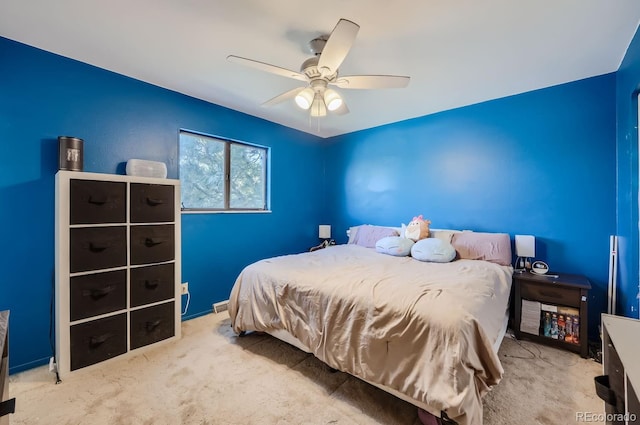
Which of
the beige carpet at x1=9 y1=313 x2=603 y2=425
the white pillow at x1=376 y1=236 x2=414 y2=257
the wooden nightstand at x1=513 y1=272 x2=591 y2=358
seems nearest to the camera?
A: the beige carpet at x1=9 y1=313 x2=603 y2=425

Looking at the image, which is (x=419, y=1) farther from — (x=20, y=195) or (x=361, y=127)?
(x=20, y=195)

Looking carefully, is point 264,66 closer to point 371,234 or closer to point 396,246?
point 396,246

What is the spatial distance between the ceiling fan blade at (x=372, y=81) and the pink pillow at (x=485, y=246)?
1.77m

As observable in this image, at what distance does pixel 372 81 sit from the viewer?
6.23 feet

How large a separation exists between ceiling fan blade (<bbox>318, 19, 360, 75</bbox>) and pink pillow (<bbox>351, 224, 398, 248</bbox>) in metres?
2.18

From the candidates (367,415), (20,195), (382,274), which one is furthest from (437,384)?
(20,195)

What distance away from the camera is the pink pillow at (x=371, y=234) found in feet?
11.3

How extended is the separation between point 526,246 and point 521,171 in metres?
0.77

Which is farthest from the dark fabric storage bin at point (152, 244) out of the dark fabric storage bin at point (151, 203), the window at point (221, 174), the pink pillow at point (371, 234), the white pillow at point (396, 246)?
the pink pillow at point (371, 234)

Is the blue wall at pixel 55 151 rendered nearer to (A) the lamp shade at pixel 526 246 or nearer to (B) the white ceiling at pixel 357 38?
(B) the white ceiling at pixel 357 38

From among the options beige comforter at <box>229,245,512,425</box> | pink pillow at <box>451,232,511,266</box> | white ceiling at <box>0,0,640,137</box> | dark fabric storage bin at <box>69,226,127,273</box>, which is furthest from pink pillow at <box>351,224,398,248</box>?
dark fabric storage bin at <box>69,226,127,273</box>

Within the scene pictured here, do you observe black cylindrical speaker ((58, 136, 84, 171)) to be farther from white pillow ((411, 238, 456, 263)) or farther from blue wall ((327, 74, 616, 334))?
blue wall ((327, 74, 616, 334))

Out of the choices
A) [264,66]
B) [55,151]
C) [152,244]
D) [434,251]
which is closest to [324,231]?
[434,251]

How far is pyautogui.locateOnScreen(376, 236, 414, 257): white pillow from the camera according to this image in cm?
289
